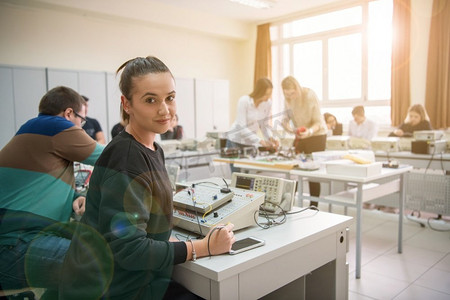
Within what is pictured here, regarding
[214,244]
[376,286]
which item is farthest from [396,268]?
[214,244]

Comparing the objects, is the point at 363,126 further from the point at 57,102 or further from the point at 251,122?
the point at 57,102

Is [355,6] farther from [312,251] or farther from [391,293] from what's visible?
[312,251]

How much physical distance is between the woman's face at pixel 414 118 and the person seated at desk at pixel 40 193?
14.2 ft

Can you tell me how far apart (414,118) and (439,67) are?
108cm

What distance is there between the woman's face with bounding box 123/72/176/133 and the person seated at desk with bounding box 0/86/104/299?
0.63 meters

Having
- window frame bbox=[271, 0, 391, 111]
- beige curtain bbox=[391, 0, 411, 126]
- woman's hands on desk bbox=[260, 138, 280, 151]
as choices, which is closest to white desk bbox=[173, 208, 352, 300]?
woman's hands on desk bbox=[260, 138, 280, 151]

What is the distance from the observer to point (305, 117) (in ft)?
11.9

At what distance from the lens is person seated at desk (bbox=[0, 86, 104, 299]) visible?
1.32 meters

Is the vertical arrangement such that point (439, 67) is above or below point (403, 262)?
above

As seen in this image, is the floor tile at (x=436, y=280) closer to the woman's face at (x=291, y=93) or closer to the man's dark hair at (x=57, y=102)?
the woman's face at (x=291, y=93)

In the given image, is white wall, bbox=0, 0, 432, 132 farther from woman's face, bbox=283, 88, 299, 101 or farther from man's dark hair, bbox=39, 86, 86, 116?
man's dark hair, bbox=39, 86, 86, 116

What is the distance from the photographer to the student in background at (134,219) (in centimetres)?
95

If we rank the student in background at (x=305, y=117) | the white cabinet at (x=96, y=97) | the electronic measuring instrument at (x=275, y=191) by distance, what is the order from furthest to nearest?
the white cabinet at (x=96, y=97) → the student in background at (x=305, y=117) → the electronic measuring instrument at (x=275, y=191)

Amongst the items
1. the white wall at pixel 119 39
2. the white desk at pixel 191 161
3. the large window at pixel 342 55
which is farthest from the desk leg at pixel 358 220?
the white wall at pixel 119 39
